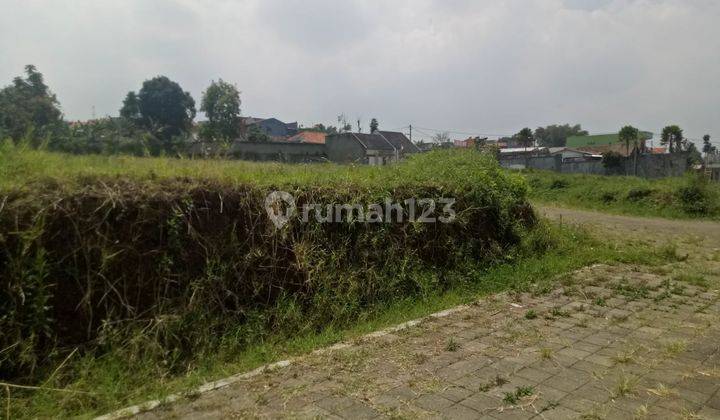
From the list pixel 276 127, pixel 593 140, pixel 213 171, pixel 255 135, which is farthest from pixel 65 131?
pixel 276 127

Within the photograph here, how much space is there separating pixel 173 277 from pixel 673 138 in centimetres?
3840

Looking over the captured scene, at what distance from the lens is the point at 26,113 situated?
6.00m

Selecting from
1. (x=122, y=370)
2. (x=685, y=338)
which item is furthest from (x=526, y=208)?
(x=122, y=370)

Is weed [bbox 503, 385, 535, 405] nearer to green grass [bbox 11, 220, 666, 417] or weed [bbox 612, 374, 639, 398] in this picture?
weed [bbox 612, 374, 639, 398]

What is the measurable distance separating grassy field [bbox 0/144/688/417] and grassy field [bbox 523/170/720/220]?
12541mm

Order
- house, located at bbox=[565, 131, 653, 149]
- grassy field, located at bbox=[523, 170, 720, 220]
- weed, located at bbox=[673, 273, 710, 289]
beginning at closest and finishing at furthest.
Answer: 1. weed, located at bbox=[673, 273, 710, 289]
2. grassy field, located at bbox=[523, 170, 720, 220]
3. house, located at bbox=[565, 131, 653, 149]

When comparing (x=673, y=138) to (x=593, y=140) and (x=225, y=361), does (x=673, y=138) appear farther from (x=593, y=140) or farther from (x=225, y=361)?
(x=225, y=361)

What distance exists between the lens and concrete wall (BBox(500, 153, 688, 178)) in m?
29.1

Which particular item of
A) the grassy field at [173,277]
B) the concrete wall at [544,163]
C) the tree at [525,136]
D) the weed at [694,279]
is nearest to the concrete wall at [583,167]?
the concrete wall at [544,163]

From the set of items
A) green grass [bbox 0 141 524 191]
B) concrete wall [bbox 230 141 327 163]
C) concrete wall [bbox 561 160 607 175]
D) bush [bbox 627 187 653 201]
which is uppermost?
concrete wall [bbox 230 141 327 163]

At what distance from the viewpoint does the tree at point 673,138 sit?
33625 millimetres

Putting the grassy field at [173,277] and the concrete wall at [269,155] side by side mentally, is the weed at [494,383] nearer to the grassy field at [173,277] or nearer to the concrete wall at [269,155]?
the grassy field at [173,277]

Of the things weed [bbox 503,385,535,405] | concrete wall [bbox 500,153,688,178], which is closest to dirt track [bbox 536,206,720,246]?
weed [bbox 503,385,535,405]

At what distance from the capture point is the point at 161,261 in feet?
12.6
